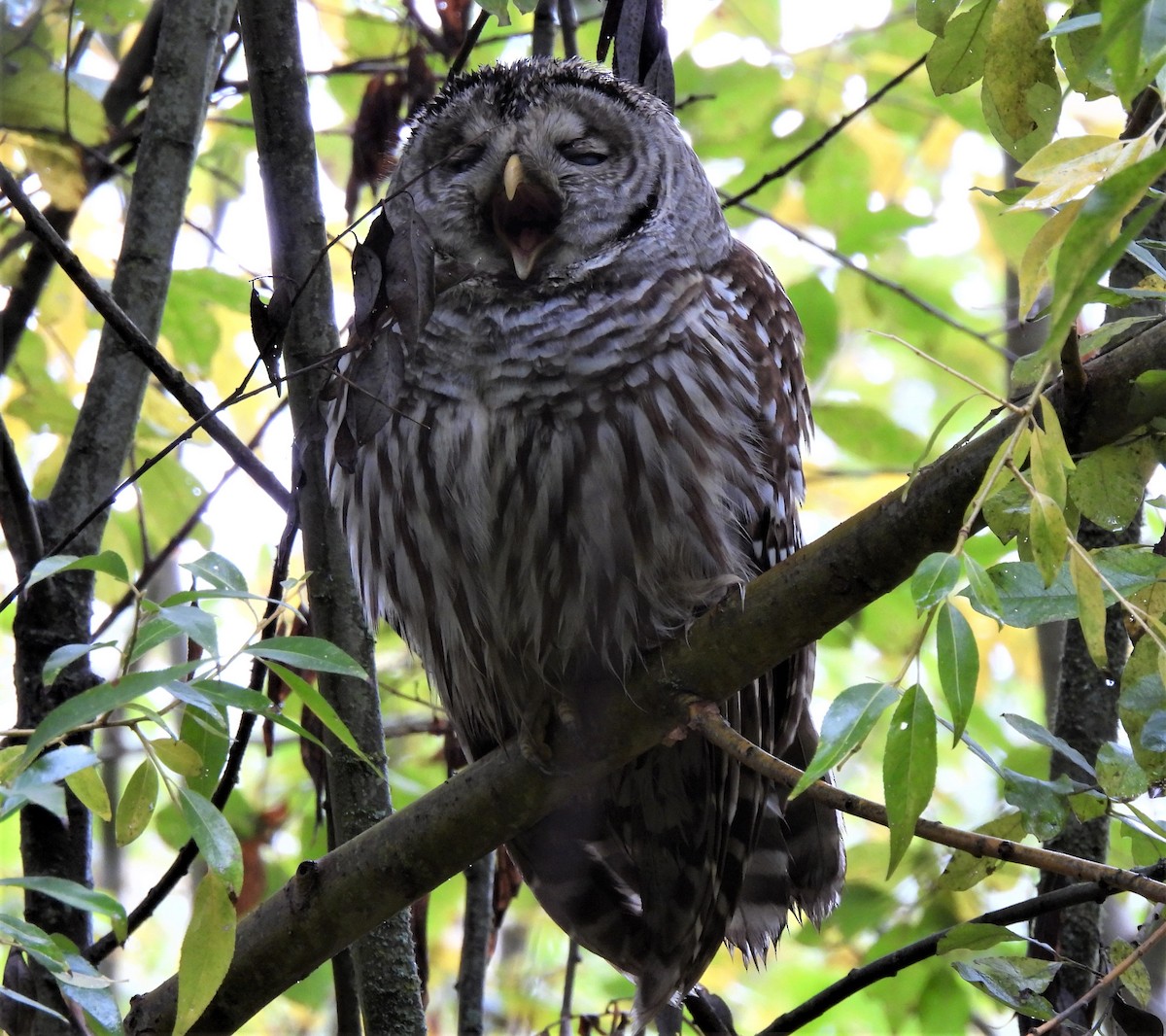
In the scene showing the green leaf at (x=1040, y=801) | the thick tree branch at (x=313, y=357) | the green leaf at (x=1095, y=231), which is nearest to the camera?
the green leaf at (x=1095, y=231)

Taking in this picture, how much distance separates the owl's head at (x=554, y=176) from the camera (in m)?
3.23

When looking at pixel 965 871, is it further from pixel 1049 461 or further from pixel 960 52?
pixel 960 52

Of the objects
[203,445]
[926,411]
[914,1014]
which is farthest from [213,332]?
[926,411]

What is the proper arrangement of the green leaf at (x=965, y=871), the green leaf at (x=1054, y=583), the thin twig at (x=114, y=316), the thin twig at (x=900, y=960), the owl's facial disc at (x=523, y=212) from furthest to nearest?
the owl's facial disc at (x=523, y=212) → the thin twig at (x=114, y=316) → the thin twig at (x=900, y=960) → the green leaf at (x=965, y=871) → the green leaf at (x=1054, y=583)

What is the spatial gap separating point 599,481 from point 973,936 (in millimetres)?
1196

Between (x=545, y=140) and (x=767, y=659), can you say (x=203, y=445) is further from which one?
(x=767, y=659)

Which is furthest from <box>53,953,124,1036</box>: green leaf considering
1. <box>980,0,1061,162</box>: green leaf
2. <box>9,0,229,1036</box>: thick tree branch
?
<box>980,0,1061,162</box>: green leaf

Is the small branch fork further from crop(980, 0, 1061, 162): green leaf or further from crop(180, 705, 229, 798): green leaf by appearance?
crop(980, 0, 1061, 162): green leaf

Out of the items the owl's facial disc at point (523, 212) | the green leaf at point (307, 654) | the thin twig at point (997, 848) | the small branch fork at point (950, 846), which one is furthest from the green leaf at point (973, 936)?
the owl's facial disc at point (523, 212)

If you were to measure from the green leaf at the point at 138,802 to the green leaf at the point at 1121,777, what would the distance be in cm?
132

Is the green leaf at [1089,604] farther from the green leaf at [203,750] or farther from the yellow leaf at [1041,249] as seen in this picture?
the green leaf at [203,750]

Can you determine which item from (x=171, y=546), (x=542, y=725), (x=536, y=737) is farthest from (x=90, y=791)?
(x=171, y=546)

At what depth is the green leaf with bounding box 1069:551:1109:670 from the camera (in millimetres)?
1390

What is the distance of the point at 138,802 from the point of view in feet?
6.00
